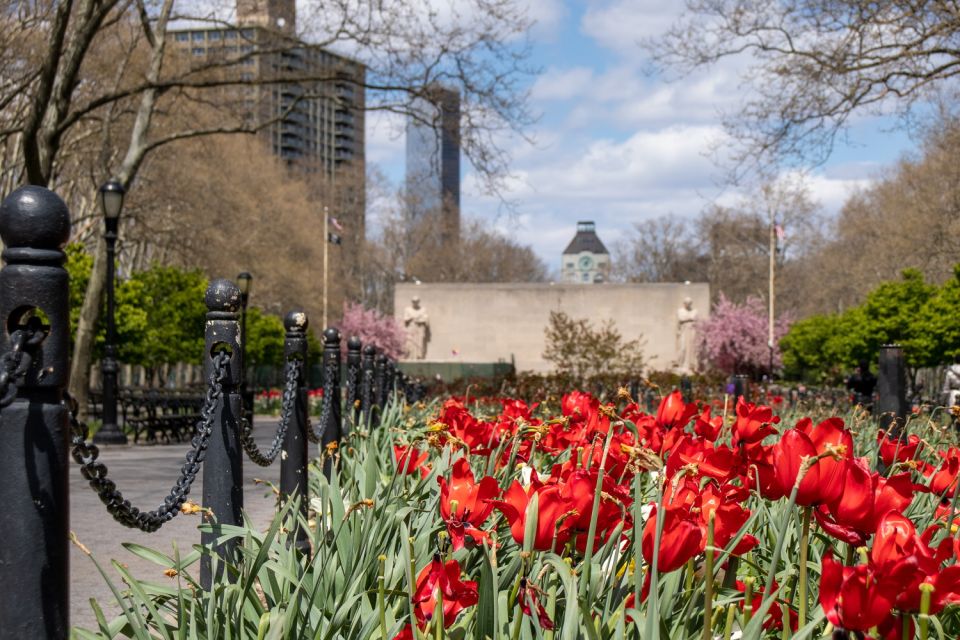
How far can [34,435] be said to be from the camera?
2227mm

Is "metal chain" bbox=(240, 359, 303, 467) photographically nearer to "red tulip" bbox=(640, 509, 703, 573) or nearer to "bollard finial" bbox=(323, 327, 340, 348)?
"bollard finial" bbox=(323, 327, 340, 348)

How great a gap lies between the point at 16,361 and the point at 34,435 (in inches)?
6.3

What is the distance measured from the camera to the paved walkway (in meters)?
Result: 5.66

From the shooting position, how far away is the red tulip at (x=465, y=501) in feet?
8.27

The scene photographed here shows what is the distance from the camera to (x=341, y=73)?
706 inches

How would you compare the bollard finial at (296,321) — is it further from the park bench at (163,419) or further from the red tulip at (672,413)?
the park bench at (163,419)

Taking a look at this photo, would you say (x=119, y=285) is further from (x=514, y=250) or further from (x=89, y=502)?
(x=514, y=250)

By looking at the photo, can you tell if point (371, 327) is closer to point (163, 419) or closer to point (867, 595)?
point (163, 419)

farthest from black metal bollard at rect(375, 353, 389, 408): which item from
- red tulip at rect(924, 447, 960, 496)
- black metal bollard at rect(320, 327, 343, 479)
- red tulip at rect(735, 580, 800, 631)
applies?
red tulip at rect(735, 580, 800, 631)

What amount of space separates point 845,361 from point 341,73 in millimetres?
29613

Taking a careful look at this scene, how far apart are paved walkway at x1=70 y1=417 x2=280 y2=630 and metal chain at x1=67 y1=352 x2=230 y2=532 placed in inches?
9.8

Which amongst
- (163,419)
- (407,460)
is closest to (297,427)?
(407,460)

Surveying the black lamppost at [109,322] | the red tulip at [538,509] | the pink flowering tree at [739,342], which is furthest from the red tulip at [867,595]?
the pink flowering tree at [739,342]

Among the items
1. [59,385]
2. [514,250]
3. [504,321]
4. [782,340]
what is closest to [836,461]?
[59,385]
